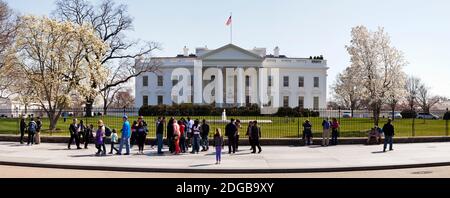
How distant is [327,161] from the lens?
66.5 ft

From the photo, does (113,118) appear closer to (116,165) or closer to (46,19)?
(46,19)

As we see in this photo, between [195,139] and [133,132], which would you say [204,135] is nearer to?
[195,139]

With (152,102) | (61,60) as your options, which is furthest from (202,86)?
(61,60)

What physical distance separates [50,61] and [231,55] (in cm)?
5283

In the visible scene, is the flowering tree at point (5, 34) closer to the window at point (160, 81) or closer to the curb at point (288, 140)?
the curb at point (288, 140)

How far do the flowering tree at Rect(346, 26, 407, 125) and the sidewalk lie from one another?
11.2 metres

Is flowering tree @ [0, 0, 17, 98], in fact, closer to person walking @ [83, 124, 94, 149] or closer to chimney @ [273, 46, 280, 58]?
person walking @ [83, 124, 94, 149]

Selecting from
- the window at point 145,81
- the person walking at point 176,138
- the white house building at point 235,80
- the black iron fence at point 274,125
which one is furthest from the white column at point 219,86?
the person walking at point 176,138

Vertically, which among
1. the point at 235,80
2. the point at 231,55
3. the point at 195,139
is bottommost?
the point at 195,139

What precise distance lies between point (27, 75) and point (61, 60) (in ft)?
8.14

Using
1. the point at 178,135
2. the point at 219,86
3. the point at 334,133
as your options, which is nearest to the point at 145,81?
the point at 219,86

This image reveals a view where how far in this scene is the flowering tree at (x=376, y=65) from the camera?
3738cm

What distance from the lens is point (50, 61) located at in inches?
1453

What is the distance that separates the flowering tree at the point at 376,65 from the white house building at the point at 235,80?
43494 millimetres
